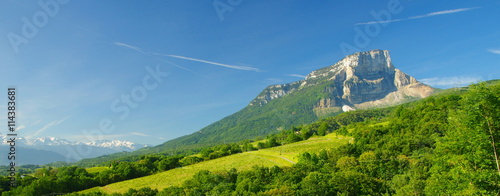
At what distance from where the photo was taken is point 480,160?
1639 cm

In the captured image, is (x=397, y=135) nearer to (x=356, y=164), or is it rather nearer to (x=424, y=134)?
(x=424, y=134)

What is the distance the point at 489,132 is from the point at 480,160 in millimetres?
1986

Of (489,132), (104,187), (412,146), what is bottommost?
(104,187)

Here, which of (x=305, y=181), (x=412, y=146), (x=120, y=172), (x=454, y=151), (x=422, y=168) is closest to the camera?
(x=454, y=151)

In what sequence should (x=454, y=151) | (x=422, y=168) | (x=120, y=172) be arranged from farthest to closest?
1. (x=120, y=172)
2. (x=422, y=168)
3. (x=454, y=151)

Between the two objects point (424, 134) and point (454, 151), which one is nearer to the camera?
point (454, 151)

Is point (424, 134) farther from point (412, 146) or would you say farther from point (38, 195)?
point (38, 195)

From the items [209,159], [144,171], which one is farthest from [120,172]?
[209,159]

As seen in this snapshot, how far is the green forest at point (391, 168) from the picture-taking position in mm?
16125

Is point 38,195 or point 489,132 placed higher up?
point 489,132

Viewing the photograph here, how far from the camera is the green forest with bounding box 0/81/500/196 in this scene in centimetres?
1612

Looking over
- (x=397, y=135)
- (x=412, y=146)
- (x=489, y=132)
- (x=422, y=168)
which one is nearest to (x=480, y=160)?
(x=489, y=132)

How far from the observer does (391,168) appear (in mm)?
45312

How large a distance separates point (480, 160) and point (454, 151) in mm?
3229
